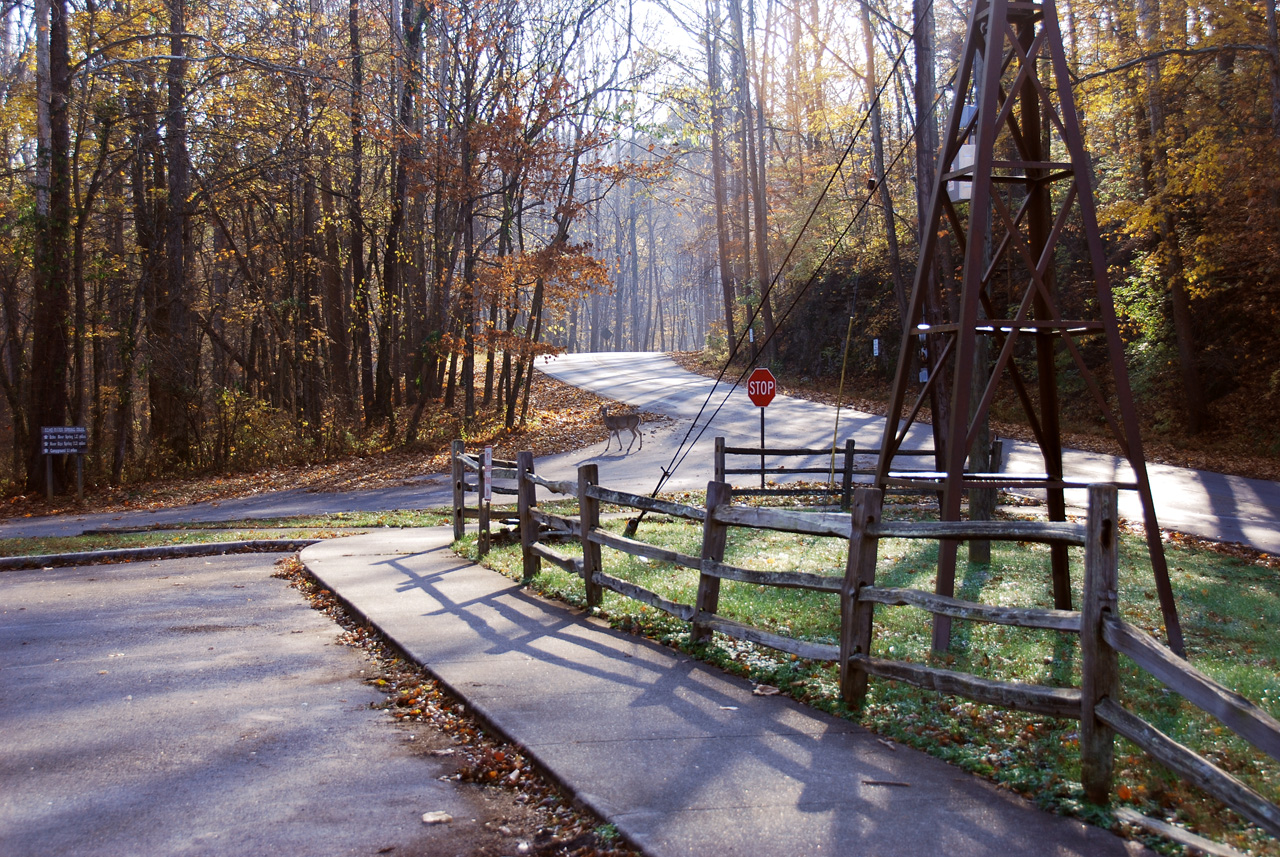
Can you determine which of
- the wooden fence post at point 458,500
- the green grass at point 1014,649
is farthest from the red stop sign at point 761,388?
the wooden fence post at point 458,500

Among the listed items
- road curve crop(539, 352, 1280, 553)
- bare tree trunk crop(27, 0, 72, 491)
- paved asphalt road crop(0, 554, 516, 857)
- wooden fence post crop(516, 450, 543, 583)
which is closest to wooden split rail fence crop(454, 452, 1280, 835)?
paved asphalt road crop(0, 554, 516, 857)

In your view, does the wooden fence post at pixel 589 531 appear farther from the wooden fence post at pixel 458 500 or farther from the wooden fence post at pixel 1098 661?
the wooden fence post at pixel 458 500

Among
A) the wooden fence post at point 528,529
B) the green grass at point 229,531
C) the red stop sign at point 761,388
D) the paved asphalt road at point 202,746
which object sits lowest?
the green grass at point 229,531

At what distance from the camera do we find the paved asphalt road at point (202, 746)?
168 inches

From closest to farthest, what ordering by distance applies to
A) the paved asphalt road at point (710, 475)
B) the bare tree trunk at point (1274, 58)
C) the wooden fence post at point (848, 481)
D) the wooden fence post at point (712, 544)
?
the wooden fence post at point (712, 544), the paved asphalt road at point (710, 475), the wooden fence post at point (848, 481), the bare tree trunk at point (1274, 58)

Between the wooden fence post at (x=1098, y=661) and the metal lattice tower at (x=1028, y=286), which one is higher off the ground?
the metal lattice tower at (x=1028, y=286)

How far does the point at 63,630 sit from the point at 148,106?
19.7m

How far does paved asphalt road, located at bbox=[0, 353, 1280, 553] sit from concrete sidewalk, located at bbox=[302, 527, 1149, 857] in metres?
5.99

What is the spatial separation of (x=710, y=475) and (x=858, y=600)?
16.4 m

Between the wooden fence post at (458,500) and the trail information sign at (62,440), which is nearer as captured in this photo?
the wooden fence post at (458,500)

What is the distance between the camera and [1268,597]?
1019cm

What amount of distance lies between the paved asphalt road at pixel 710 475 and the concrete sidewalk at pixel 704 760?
599cm

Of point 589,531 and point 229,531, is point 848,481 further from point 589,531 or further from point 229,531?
point 229,531

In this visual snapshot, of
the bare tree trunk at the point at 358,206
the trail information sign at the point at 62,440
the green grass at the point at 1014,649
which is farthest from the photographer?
the bare tree trunk at the point at 358,206
